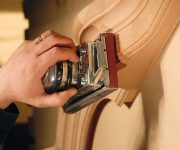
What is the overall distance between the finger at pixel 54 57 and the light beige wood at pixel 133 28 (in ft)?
0.27

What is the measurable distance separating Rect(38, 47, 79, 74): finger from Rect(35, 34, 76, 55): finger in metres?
0.01

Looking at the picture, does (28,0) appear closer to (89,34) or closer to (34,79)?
(89,34)

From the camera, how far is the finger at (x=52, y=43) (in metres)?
0.58

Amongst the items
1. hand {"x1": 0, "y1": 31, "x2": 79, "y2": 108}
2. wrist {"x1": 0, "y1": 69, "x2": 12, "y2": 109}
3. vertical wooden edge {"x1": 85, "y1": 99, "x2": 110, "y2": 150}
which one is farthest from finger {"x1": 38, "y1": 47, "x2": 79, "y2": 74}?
vertical wooden edge {"x1": 85, "y1": 99, "x2": 110, "y2": 150}

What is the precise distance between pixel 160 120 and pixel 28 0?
4.41 ft

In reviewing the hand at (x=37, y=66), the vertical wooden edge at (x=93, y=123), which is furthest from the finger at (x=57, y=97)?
the vertical wooden edge at (x=93, y=123)

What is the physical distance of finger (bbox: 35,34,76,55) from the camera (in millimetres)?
583

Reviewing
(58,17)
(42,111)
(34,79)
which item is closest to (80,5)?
(58,17)

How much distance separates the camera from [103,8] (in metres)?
0.66

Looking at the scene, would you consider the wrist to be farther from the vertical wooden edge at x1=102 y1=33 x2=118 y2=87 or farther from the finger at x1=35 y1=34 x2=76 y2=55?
the vertical wooden edge at x1=102 y1=33 x2=118 y2=87

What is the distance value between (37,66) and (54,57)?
0.04 m

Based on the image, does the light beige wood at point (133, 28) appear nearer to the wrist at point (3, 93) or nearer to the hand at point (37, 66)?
the hand at point (37, 66)

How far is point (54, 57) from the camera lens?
1.87ft

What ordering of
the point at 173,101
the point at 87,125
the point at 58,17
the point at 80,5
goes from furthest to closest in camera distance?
1. the point at 58,17
2. the point at 80,5
3. the point at 87,125
4. the point at 173,101
